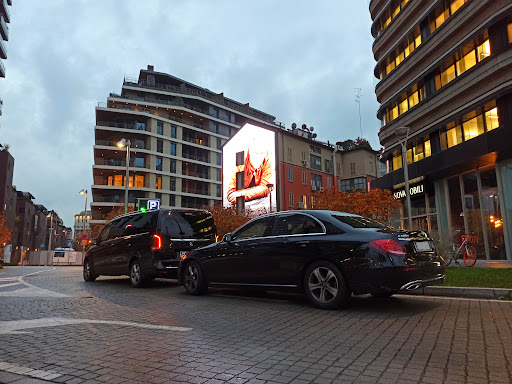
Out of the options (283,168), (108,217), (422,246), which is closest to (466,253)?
(422,246)

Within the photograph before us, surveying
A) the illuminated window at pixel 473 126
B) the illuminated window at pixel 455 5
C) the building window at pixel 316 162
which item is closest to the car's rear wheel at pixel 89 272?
the illuminated window at pixel 473 126

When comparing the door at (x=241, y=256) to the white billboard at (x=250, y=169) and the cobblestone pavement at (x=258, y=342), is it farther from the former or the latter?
the white billboard at (x=250, y=169)

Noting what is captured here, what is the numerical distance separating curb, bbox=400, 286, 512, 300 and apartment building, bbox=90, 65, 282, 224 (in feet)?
177

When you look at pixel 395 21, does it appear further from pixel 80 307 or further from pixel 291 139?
pixel 80 307

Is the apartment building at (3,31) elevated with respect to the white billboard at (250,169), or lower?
elevated

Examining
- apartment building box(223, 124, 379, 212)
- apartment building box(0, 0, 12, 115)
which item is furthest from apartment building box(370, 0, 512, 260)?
apartment building box(0, 0, 12, 115)

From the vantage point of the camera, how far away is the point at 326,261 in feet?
19.0

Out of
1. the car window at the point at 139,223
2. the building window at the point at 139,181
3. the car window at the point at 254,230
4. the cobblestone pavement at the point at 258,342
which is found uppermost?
the building window at the point at 139,181

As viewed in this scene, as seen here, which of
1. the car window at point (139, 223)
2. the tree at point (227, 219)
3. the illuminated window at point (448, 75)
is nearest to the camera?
the car window at point (139, 223)

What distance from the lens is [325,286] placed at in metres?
5.83

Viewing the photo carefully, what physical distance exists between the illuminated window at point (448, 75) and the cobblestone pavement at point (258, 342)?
1796 centimetres

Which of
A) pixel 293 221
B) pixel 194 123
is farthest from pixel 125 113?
pixel 293 221

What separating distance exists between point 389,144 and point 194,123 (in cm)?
4761

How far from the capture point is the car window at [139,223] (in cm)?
918
